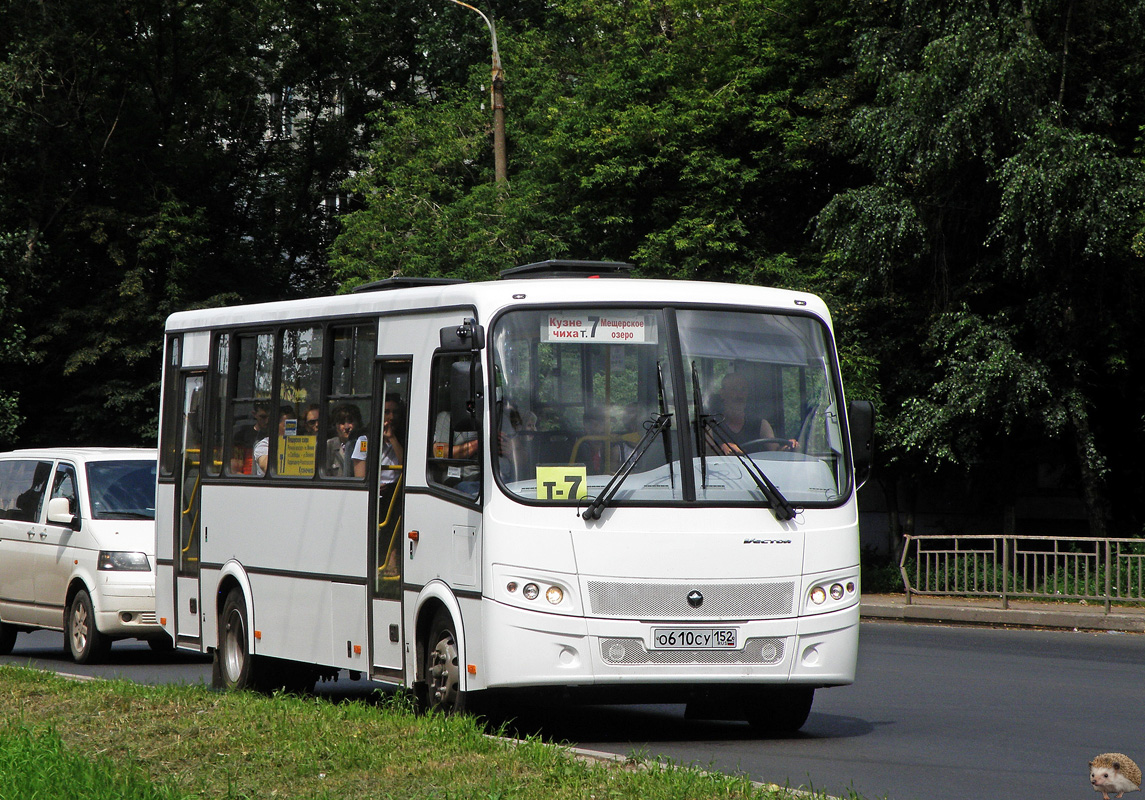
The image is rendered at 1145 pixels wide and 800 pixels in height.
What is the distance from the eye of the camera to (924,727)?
10.8 meters

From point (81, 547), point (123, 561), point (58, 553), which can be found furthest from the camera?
point (58, 553)

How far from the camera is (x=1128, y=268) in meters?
24.3

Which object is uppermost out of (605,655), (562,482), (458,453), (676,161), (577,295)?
(676,161)

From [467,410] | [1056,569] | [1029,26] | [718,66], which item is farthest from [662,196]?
[467,410]

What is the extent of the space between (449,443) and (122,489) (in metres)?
7.67

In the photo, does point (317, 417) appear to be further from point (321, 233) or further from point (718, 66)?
point (321, 233)

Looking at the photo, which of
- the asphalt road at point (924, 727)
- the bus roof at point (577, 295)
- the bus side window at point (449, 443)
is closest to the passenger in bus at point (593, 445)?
the bus side window at point (449, 443)

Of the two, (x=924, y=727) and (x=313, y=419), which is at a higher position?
(x=313, y=419)

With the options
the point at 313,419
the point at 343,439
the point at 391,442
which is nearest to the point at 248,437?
the point at 313,419

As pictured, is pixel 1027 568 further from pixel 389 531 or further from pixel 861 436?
pixel 389 531

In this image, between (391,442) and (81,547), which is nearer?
(391,442)

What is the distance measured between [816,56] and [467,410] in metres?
22.4

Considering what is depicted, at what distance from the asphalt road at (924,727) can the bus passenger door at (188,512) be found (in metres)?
1.14

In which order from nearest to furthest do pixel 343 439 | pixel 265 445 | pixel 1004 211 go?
pixel 343 439 → pixel 265 445 → pixel 1004 211
